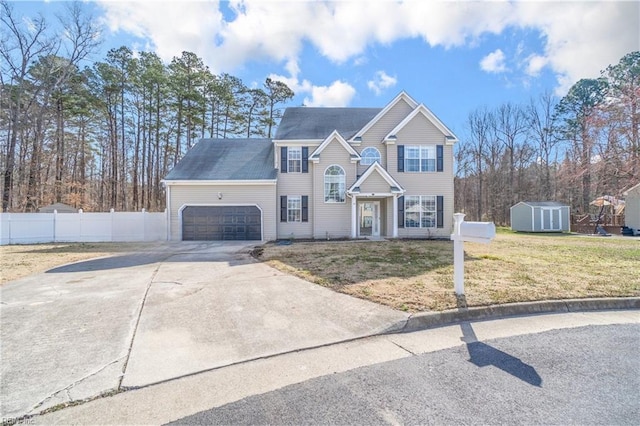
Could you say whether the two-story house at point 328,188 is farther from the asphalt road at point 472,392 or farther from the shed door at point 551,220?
the shed door at point 551,220

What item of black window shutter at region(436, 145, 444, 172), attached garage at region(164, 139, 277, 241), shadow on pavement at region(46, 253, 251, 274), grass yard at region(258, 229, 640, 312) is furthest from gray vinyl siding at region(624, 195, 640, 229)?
shadow on pavement at region(46, 253, 251, 274)

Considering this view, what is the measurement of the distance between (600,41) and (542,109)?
2562cm

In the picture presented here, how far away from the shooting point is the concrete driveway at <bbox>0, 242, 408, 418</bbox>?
10.0ft

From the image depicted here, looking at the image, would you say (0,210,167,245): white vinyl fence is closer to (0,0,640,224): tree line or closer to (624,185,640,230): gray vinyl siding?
(0,0,640,224): tree line

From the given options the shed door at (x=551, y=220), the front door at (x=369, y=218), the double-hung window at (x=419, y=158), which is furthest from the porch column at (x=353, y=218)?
the shed door at (x=551, y=220)

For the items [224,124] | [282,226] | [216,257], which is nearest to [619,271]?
→ [216,257]

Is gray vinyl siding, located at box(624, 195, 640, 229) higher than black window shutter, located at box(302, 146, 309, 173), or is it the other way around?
black window shutter, located at box(302, 146, 309, 173)

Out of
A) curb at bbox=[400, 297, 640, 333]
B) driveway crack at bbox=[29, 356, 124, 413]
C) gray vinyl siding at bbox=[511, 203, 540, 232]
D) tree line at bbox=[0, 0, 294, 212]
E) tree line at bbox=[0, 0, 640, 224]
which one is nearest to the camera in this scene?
driveway crack at bbox=[29, 356, 124, 413]

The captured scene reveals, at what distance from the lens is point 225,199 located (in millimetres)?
17484

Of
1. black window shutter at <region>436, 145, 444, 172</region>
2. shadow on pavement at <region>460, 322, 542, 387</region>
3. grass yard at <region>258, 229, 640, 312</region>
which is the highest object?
black window shutter at <region>436, 145, 444, 172</region>

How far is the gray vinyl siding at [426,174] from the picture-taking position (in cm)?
1717

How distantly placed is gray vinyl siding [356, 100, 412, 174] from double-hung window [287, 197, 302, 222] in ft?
14.6

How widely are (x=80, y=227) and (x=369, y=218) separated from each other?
1827 centimetres

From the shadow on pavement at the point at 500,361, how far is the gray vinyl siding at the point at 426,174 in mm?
13902
